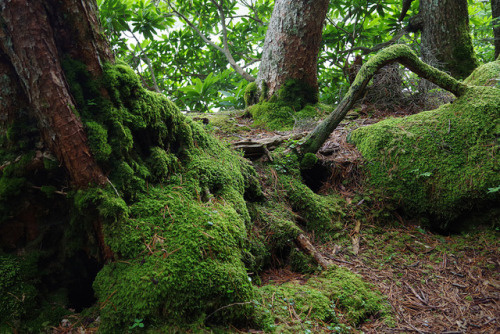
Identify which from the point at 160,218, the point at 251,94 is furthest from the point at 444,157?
the point at 251,94

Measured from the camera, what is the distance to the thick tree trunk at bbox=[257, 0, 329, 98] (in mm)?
5223

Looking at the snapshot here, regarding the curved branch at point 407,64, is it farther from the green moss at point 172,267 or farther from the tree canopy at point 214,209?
the green moss at point 172,267

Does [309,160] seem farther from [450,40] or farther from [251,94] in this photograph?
[450,40]

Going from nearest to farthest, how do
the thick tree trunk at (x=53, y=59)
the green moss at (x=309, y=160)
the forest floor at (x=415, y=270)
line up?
the thick tree trunk at (x=53, y=59) < the forest floor at (x=415, y=270) < the green moss at (x=309, y=160)

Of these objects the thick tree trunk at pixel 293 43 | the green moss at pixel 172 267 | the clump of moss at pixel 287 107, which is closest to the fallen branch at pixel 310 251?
the green moss at pixel 172 267

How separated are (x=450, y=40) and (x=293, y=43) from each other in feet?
9.74

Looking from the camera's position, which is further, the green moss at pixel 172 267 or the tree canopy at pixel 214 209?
the tree canopy at pixel 214 209

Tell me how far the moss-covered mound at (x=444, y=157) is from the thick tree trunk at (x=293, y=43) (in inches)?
85.7

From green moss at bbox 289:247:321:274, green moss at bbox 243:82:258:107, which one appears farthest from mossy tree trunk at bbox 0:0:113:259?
green moss at bbox 243:82:258:107

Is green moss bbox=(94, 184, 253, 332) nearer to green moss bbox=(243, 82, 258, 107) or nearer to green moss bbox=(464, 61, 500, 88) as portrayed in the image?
green moss bbox=(464, 61, 500, 88)

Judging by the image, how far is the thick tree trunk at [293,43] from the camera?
5.22 metres

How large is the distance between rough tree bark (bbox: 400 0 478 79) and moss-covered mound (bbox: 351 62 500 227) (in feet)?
6.38

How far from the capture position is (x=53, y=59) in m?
1.83

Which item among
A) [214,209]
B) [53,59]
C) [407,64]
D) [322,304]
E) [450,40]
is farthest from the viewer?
[450,40]
